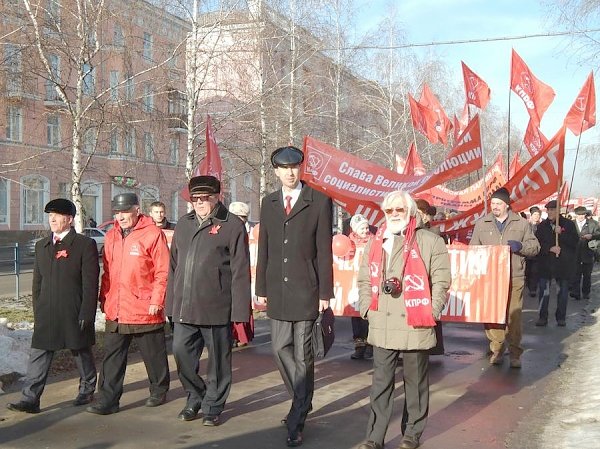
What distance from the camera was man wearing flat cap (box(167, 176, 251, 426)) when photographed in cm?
543

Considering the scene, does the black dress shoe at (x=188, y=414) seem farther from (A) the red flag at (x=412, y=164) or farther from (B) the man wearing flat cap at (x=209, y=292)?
(A) the red flag at (x=412, y=164)

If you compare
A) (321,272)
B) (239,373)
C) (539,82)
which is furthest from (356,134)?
(321,272)

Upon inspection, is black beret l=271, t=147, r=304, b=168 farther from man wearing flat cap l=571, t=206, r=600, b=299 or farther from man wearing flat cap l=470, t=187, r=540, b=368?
man wearing flat cap l=571, t=206, r=600, b=299

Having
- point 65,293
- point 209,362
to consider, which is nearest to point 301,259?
point 209,362

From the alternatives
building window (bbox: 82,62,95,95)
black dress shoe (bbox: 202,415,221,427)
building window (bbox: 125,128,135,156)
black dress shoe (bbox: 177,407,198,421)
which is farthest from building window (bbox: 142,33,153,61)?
black dress shoe (bbox: 202,415,221,427)

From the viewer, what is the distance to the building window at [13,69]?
10.5 metres

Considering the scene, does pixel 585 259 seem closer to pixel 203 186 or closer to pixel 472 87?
pixel 472 87

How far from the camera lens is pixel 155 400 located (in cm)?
601

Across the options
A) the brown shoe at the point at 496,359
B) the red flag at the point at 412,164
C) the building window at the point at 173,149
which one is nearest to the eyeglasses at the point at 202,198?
the brown shoe at the point at 496,359

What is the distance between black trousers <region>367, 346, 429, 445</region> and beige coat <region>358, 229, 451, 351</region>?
0.11 m

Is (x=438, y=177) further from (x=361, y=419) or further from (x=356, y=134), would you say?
(x=356, y=134)

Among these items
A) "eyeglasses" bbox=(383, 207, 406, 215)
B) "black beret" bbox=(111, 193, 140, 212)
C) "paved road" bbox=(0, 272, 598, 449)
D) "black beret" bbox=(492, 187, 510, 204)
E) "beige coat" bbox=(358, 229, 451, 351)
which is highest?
"black beret" bbox=(492, 187, 510, 204)

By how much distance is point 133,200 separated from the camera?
5.88 meters

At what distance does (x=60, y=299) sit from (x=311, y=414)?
2.24 meters
